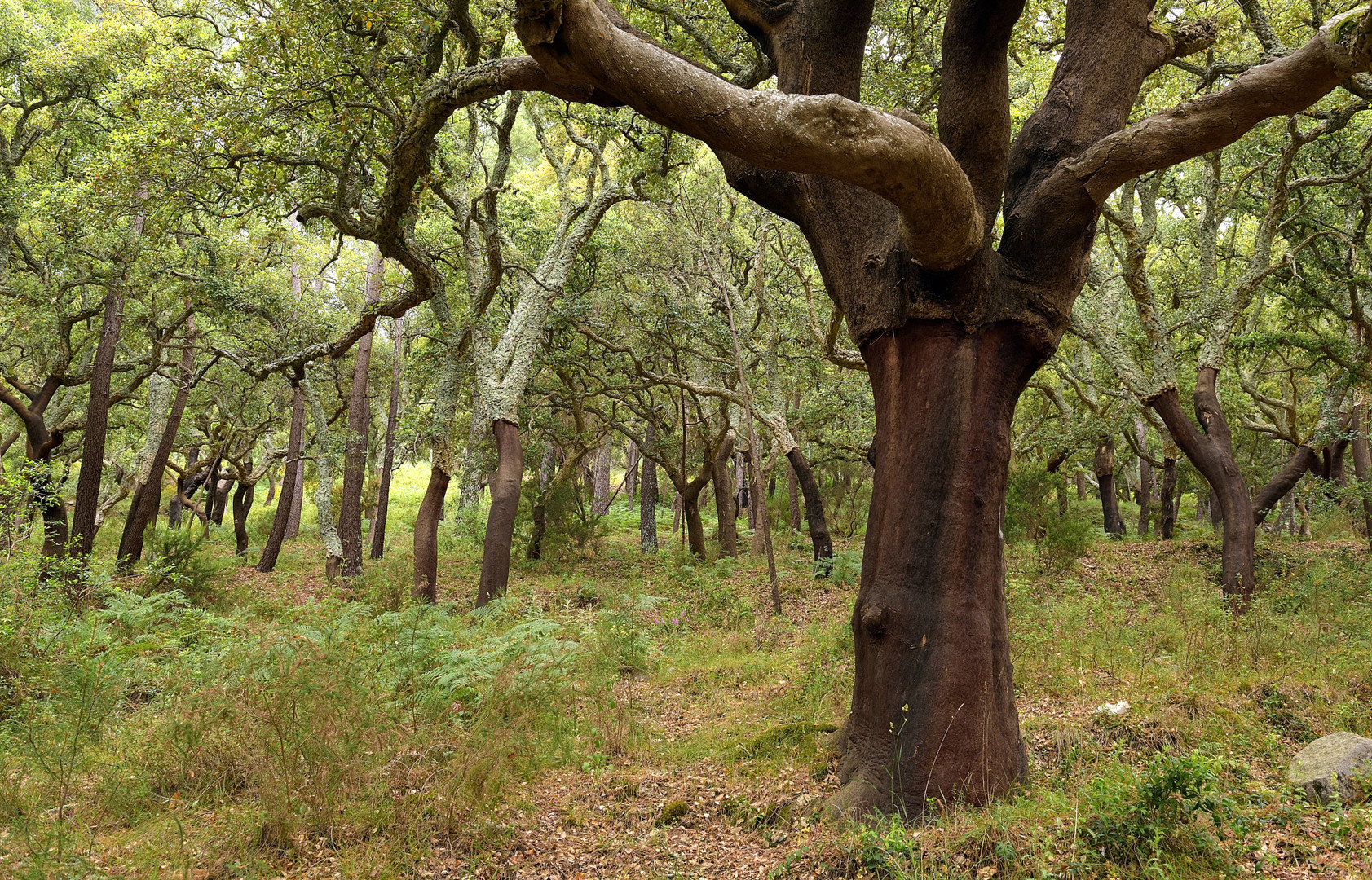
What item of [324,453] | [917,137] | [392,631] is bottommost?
[392,631]

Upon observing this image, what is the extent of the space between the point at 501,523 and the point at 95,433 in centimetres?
675

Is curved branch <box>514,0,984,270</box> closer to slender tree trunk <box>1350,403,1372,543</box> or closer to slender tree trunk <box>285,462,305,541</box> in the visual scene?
slender tree trunk <box>1350,403,1372,543</box>

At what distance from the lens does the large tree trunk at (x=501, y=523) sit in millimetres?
10945

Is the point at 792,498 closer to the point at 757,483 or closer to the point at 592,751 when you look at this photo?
the point at 757,483

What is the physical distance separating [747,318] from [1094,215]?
12.0 meters

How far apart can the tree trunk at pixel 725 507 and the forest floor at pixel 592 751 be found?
9.32m

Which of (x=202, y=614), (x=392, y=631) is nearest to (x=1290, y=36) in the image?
(x=392, y=631)

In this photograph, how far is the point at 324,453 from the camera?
14.6m

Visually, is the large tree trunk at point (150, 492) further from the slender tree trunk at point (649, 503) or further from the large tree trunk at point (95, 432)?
the slender tree trunk at point (649, 503)

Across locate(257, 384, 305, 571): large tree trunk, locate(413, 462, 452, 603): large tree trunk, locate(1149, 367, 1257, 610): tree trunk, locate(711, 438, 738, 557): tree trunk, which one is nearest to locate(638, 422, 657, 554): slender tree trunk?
locate(711, 438, 738, 557): tree trunk

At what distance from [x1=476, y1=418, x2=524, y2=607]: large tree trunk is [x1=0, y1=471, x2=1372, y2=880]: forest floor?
2376 mm

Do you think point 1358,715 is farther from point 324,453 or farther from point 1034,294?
point 324,453

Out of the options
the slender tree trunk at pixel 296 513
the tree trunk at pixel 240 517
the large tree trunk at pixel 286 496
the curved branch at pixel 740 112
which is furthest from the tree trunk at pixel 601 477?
the curved branch at pixel 740 112

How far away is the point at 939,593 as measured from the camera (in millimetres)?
4188
